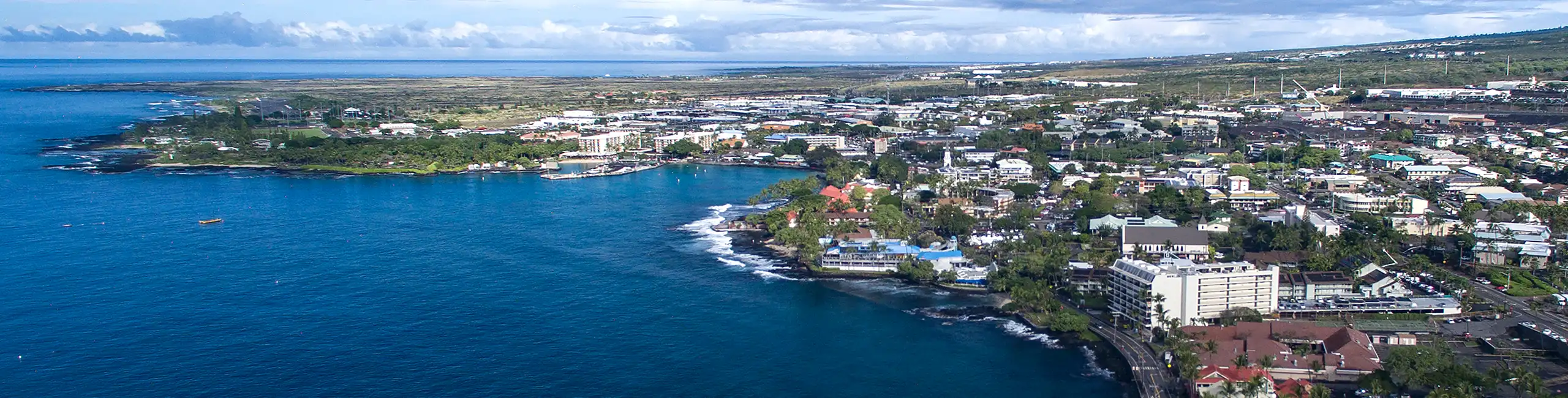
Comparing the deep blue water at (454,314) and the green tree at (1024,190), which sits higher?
the green tree at (1024,190)

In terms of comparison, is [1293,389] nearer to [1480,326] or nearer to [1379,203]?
[1480,326]

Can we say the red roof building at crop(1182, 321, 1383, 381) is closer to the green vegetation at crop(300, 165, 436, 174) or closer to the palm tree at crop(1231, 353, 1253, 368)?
the palm tree at crop(1231, 353, 1253, 368)

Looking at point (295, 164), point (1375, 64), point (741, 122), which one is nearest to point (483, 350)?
point (295, 164)

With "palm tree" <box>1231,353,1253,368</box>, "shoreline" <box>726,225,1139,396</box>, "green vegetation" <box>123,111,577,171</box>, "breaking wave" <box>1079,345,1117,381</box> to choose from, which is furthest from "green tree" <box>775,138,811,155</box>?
"palm tree" <box>1231,353,1253,368</box>

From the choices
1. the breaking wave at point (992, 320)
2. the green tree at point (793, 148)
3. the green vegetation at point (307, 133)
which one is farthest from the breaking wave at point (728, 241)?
the green vegetation at point (307, 133)

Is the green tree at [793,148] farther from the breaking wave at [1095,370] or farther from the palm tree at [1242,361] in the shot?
the palm tree at [1242,361]
